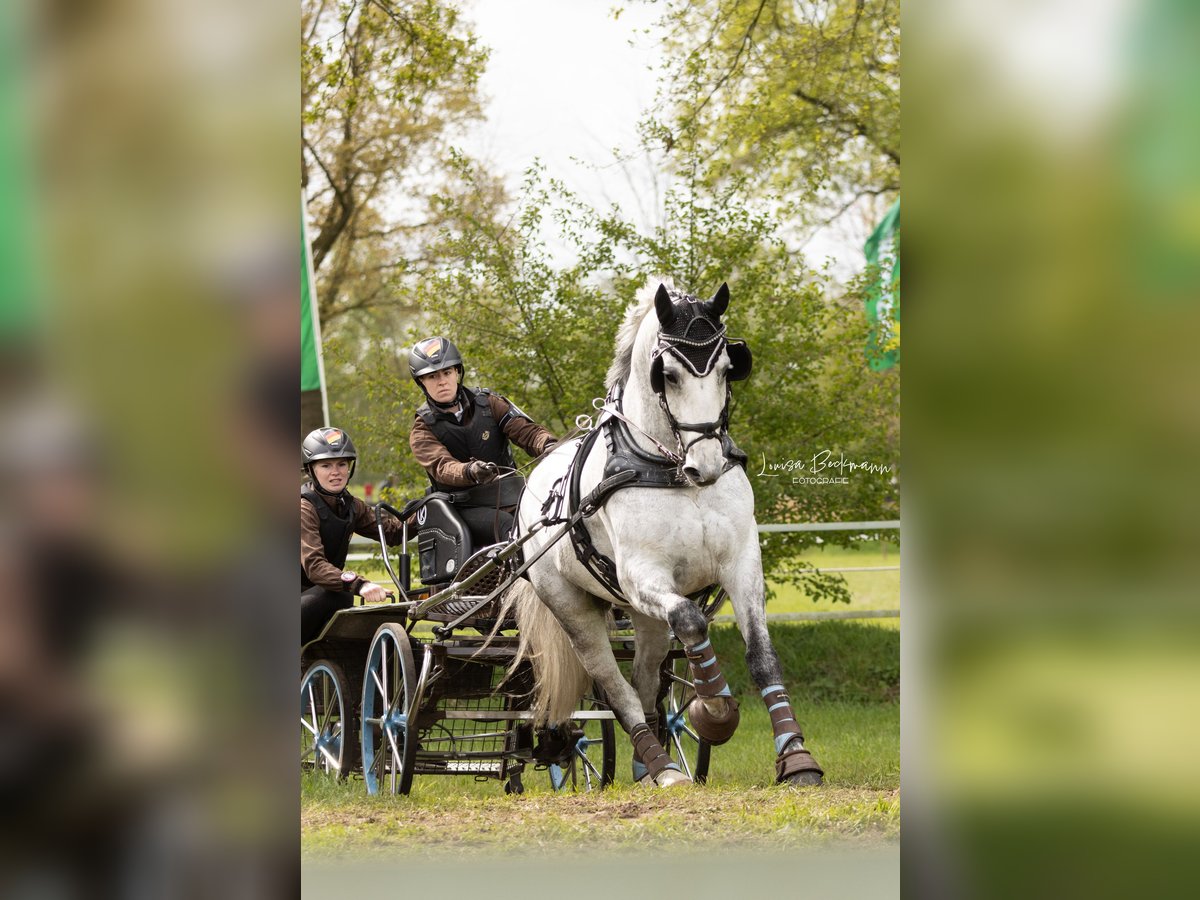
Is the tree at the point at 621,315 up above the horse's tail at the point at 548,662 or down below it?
above

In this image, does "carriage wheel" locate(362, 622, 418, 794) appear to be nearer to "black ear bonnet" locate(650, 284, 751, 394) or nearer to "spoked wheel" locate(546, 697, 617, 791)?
"spoked wheel" locate(546, 697, 617, 791)

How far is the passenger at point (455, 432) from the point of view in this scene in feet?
18.8

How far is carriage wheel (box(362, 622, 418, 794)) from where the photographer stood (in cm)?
543

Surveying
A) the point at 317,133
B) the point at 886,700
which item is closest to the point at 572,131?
the point at 317,133

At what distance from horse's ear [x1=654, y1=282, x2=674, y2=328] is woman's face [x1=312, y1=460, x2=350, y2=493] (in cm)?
191

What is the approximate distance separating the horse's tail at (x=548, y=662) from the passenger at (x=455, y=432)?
0.39m

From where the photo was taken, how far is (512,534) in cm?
561

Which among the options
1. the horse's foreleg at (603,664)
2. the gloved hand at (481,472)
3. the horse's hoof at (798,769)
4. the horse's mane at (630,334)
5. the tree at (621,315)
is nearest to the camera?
the horse's hoof at (798,769)

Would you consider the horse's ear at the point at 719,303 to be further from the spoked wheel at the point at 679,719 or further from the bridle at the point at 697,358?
the spoked wheel at the point at 679,719

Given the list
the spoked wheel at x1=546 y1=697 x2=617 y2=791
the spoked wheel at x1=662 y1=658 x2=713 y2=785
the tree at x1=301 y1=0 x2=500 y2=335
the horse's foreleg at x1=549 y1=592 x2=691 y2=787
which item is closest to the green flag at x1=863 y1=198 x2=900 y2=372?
the tree at x1=301 y1=0 x2=500 y2=335

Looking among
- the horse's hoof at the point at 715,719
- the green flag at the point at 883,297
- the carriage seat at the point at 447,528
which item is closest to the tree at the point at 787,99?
the green flag at the point at 883,297
